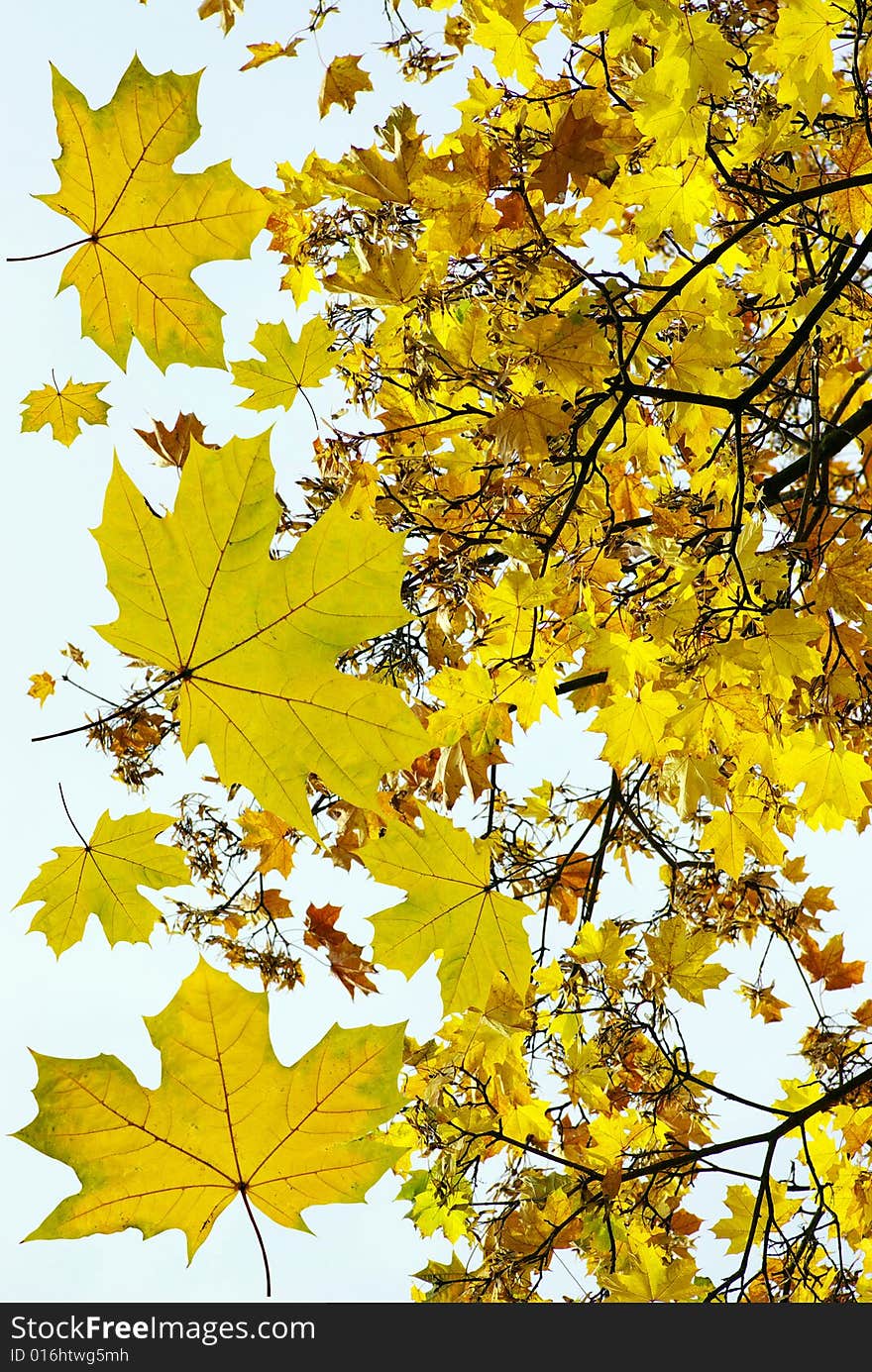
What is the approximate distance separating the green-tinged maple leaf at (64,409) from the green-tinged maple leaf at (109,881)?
1.13 metres

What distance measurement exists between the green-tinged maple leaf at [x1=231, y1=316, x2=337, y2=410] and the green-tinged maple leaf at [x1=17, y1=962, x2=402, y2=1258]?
1249 mm

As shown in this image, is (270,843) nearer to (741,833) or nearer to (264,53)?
(741,833)

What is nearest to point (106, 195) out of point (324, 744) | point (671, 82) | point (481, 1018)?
point (324, 744)

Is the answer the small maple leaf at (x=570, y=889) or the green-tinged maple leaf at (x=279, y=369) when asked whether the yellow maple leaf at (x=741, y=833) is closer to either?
the small maple leaf at (x=570, y=889)

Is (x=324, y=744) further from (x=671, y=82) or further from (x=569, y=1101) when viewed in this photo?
(x=569, y=1101)

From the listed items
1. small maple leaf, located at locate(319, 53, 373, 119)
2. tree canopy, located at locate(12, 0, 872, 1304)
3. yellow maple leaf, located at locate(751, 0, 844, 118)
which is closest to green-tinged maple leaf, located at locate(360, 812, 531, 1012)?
tree canopy, located at locate(12, 0, 872, 1304)

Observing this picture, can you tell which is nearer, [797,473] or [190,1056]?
[190,1056]

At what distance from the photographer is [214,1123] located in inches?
35.0

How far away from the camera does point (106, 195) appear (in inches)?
46.3

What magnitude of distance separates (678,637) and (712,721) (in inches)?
8.8

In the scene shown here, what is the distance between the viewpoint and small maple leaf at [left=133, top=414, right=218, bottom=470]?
2.20 meters

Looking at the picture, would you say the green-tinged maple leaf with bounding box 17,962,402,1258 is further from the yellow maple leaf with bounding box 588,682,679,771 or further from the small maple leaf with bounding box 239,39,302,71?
the small maple leaf with bounding box 239,39,302,71

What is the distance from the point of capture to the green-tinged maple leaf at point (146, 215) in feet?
3.78

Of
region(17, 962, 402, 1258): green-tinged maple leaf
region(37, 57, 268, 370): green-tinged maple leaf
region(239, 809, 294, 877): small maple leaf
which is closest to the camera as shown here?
region(17, 962, 402, 1258): green-tinged maple leaf
